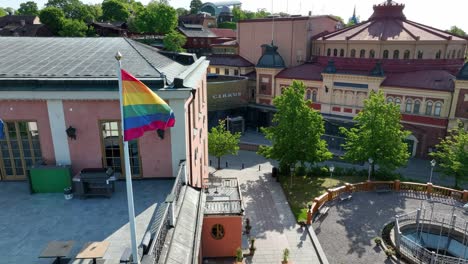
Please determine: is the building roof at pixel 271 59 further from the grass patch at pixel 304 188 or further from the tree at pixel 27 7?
the tree at pixel 27 7

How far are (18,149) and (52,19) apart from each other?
82.1m

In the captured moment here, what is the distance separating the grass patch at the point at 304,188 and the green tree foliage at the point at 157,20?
201 feet

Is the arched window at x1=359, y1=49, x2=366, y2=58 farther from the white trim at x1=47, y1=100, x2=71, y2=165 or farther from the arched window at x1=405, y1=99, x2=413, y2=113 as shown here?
the white trim at x1=47, y1=100, x2=71, y2=165

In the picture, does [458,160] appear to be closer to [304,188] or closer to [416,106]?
[416,106]

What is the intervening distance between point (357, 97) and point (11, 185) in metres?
35.4

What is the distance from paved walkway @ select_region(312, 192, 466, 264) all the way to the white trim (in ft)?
46.4

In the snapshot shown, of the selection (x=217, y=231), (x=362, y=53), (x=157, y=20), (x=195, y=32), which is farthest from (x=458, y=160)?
(x=157, y=20)

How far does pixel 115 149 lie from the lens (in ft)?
39.1

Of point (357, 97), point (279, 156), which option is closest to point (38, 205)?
point (279, 156)

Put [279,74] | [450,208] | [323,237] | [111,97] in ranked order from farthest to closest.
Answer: [279,74], [450,208], [323,237], [111,97]

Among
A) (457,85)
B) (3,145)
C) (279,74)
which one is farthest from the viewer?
(279,74)

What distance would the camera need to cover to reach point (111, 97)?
1093cm

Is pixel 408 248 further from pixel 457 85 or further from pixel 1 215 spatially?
pixel 457 85

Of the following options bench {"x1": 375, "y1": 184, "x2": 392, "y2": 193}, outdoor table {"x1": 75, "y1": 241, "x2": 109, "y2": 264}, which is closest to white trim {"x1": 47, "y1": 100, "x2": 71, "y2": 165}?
outdoor table {"x1": 75, "y1": 241, "x2": 109, "y2": 264}
